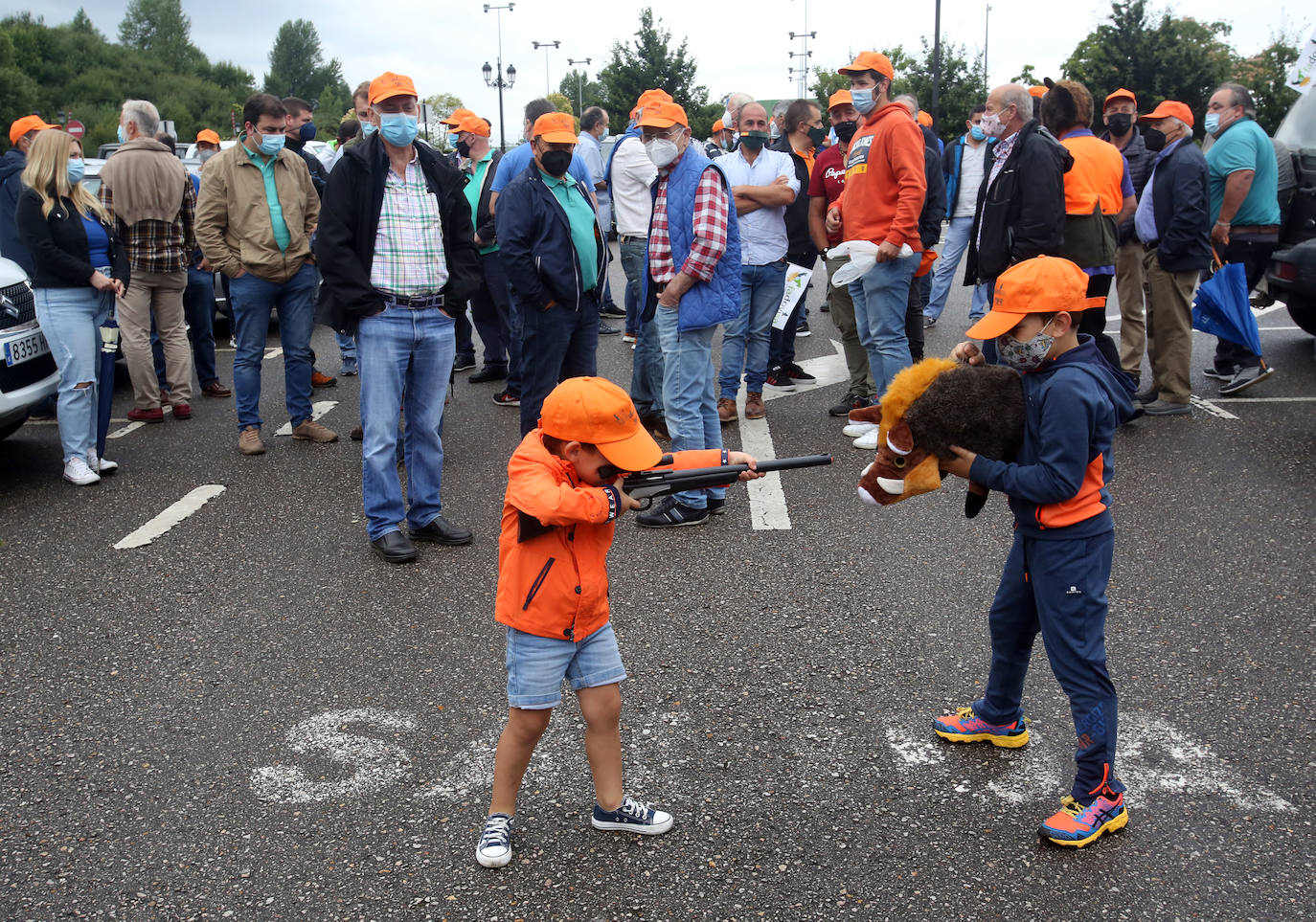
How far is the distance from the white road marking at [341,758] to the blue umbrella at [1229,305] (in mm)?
6646

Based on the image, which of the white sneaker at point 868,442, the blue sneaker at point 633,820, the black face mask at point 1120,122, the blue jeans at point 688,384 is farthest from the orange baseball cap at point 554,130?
the black face mask at point 1120,122

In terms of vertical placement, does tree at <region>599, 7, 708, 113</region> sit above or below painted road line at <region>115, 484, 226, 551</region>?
above

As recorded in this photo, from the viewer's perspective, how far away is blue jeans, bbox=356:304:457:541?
17.8ft

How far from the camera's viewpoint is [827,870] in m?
3.00

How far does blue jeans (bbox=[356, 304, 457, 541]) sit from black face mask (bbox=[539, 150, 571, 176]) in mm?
1061

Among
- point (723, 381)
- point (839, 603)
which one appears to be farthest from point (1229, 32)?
point (839, 603)

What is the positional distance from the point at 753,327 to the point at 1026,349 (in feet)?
15.1

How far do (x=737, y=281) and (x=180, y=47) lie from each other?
130 m

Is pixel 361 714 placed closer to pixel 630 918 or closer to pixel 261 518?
pixel 630 918

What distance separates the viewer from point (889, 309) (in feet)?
22.6

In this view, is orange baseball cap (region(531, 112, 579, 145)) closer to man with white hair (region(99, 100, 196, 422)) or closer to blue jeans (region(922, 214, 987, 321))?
man with white hair (region(99, 100, 196, 422))

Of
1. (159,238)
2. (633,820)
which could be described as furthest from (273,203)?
(633,820)

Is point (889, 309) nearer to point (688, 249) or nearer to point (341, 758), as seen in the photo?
point (688, 249)

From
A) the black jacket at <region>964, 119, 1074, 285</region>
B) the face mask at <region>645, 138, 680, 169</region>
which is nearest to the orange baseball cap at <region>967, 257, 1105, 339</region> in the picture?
the face mask at <region>645, 138, 680, 169</region>
